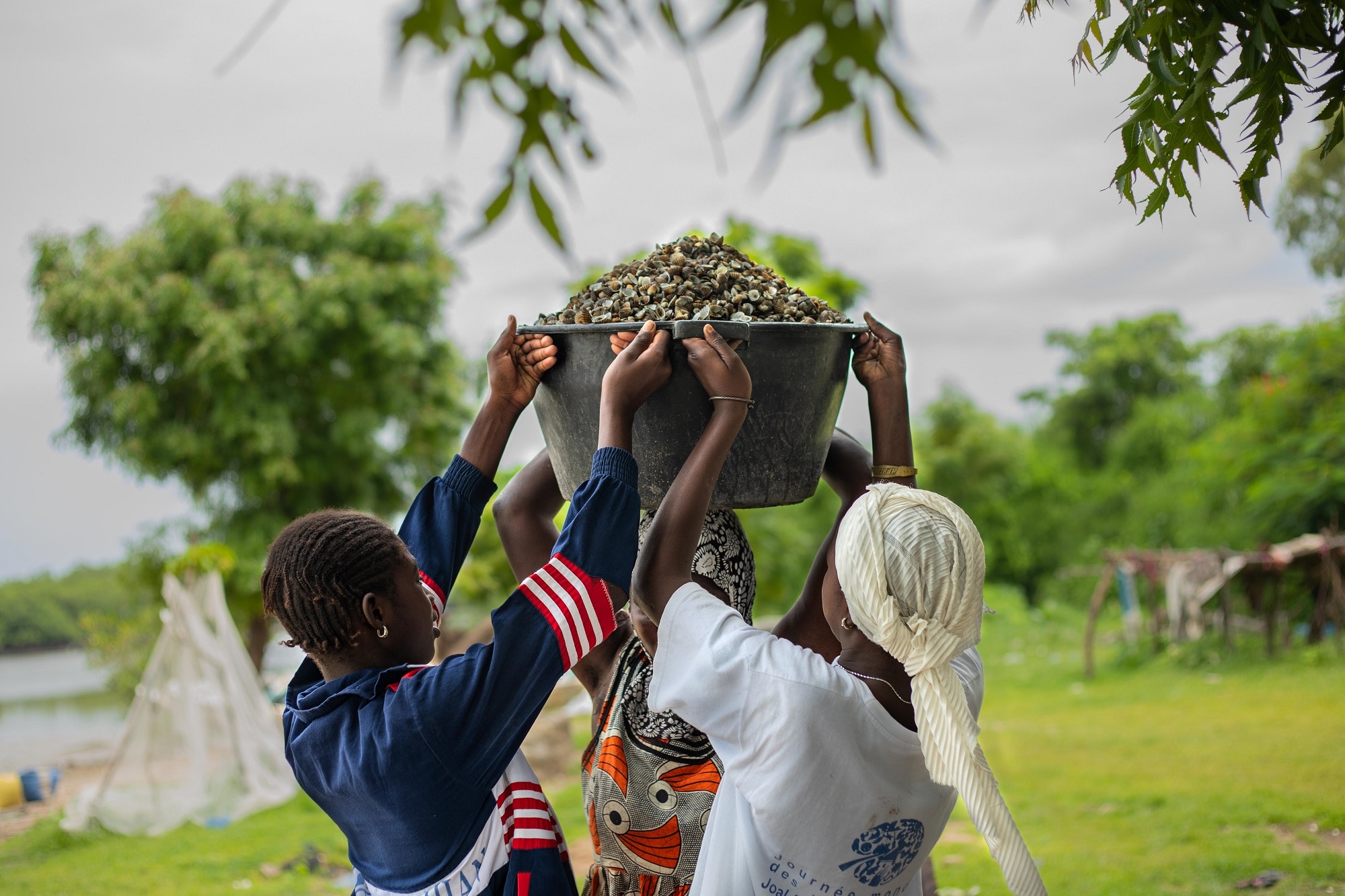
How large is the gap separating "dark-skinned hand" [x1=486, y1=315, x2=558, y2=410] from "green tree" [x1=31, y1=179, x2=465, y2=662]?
11173mm

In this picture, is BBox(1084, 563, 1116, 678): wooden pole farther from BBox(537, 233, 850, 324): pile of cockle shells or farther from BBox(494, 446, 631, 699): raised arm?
BBox(537, 233, 850, 324): pile of cockle shells

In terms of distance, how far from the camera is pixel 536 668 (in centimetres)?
162

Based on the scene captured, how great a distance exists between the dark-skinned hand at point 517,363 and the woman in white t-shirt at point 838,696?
13.0 inches

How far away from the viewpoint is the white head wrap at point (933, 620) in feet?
5.18

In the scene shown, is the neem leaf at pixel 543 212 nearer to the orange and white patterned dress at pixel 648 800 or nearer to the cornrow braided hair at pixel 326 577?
the cornrow braided hair at pixel 326 577

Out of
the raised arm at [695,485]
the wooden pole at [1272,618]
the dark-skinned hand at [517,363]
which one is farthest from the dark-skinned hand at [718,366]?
the wooden pole at [1272,618]

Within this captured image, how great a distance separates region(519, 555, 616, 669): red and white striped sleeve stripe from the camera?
1616 millimetres

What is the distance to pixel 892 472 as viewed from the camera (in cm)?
203

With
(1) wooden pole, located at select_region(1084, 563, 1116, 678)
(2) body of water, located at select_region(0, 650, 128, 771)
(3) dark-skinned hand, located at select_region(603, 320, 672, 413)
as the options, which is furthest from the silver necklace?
(2) body of water, located at select_region(0, 650, 128, 771)

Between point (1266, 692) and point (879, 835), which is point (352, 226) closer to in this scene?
point (1266, 692)

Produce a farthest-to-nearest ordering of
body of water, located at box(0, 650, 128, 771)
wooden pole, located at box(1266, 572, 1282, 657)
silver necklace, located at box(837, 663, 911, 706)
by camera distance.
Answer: body of water, located at box(0, 650, 128, 771), wooden pole, located at box(1266, 572, 1282, 657), silver necklace, located at box(837, 663, 911, 706)

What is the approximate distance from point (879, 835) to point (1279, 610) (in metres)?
13.2

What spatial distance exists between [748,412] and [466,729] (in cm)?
69

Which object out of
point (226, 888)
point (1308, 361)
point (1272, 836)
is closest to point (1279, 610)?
point (1308, 361)
